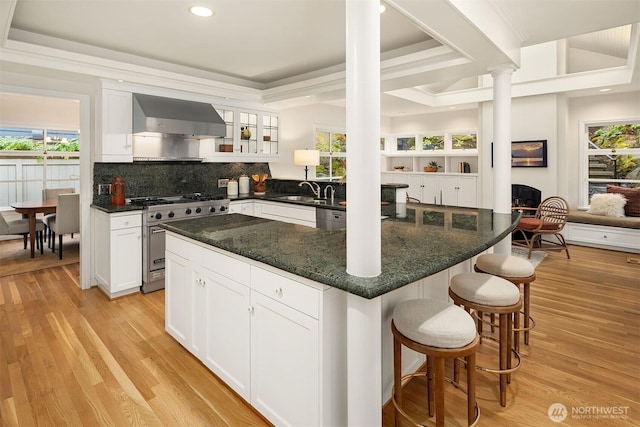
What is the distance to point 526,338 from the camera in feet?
8.95

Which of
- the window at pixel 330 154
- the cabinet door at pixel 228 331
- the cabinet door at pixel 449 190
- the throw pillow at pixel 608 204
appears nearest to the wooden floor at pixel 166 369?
the cabinet door at pixel 228 331

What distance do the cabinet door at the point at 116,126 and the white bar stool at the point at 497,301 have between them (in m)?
Answer: 3.64

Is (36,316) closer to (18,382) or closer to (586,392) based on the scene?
(18,382)

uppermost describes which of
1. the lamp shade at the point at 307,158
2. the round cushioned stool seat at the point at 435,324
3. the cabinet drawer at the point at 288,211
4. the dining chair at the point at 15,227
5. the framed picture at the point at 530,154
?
the framed picture at the point at 530,154

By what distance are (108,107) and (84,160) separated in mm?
652

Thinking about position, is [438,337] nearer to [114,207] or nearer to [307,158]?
[114,207]

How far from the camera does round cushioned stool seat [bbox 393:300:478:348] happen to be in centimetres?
157

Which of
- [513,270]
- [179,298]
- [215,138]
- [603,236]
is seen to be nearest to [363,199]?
[513,270]

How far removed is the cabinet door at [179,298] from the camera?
2.50 metres

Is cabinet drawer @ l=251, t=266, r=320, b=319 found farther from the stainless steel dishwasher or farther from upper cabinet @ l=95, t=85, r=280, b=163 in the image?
upper cabinet @ l=95, t=85, r=280, b=163

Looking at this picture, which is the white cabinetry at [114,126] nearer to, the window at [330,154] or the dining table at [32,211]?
the dining table at [32,211]

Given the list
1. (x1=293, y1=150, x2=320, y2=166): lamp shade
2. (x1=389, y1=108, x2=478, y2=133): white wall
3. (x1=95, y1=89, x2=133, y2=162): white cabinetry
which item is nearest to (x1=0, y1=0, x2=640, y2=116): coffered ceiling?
(x1=95, y1=89, x2=133, y2=162): white cabinetry

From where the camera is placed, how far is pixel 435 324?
162 centimetres

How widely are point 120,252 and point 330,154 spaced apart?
14.1 feet
